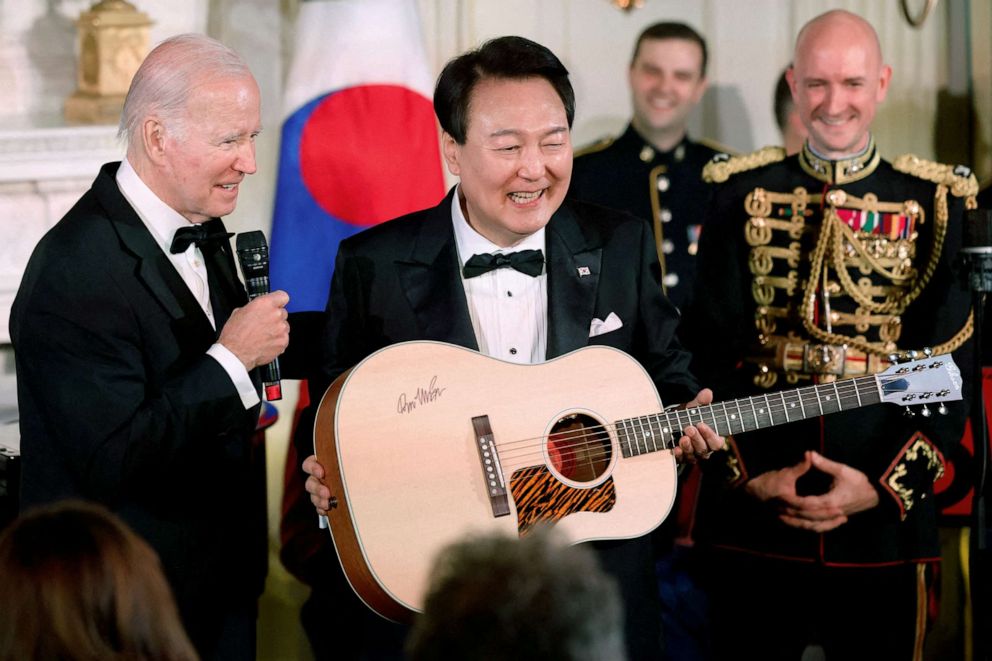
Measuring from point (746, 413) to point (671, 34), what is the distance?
215 cm

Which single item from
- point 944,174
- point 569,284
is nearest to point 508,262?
point 569,284

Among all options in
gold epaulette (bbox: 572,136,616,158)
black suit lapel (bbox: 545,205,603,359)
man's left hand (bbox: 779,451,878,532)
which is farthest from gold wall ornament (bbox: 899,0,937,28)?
black suit lapel (bbox: 545,205,603,359)

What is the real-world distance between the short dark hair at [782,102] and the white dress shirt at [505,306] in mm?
2355

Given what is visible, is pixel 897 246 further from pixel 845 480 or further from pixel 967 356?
pixel 845 480

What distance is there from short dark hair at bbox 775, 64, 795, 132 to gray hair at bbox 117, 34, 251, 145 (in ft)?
9.17

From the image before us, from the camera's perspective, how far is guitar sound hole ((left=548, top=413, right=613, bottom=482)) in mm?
2629

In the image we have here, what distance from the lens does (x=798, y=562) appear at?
11.0 feet

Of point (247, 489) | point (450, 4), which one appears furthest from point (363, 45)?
point (247, 489)

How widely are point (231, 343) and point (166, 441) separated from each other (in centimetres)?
23

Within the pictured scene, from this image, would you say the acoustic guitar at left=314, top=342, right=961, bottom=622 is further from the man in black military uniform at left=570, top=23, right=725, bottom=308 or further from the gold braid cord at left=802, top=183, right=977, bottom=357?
the man in black military uniform at left=570, top=23, right=725, bottom=308

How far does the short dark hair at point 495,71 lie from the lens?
266 cm

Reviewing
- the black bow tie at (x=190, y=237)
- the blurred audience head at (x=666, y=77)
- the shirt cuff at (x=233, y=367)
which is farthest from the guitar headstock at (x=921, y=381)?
the blurred audience head at (x=666, y=77)

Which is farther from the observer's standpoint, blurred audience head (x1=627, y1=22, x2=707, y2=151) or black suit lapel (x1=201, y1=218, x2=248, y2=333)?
blurred audience head (x1=627, y1=22, x2=707, y2=151)
